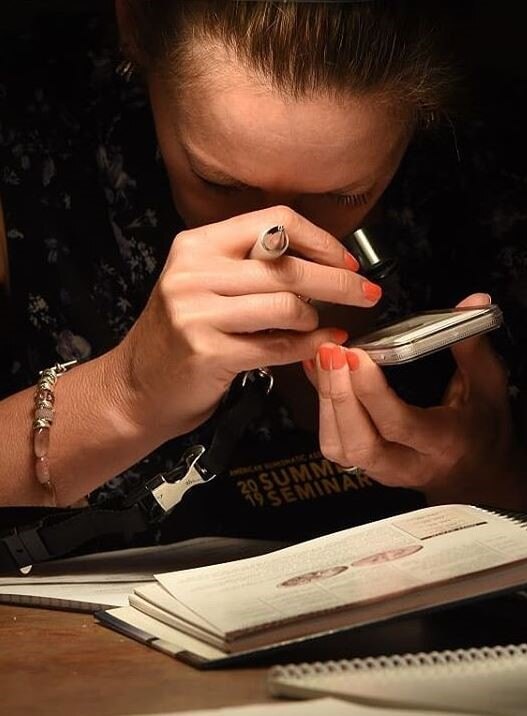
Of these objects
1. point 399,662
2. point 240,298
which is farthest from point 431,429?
point 399,662

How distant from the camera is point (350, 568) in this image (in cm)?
111

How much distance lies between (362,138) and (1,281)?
616 mm

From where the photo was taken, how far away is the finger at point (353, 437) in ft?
4.30

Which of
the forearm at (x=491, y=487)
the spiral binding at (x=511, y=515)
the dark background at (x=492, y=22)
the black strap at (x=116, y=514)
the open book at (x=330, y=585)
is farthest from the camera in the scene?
the dark background at (x=492, y=22)

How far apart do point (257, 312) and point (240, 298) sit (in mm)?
24

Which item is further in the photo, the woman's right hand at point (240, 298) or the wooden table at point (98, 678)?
the woman's right hand at point (240, 298)

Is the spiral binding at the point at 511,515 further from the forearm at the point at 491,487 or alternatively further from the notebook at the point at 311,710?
the notebook at the point at 311,710

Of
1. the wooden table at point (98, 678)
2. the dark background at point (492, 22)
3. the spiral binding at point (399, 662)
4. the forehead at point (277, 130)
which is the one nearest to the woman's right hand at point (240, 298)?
the forehead at point (277, 130)

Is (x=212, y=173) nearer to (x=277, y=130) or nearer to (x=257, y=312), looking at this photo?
(x=277, y=130)

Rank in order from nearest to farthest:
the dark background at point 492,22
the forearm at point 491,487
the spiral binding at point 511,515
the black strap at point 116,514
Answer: the spiral binding at point 511,515, the black strap at point 116,514, the forearm at point 491,487, the dark background at point 492,22

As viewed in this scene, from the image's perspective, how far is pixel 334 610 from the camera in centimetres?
101

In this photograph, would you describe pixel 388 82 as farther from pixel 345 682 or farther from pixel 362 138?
pixel 345 682

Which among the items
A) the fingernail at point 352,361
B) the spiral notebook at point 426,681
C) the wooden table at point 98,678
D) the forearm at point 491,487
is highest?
the fingernail at point 352,361

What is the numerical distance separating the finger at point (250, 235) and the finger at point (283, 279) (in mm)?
18
